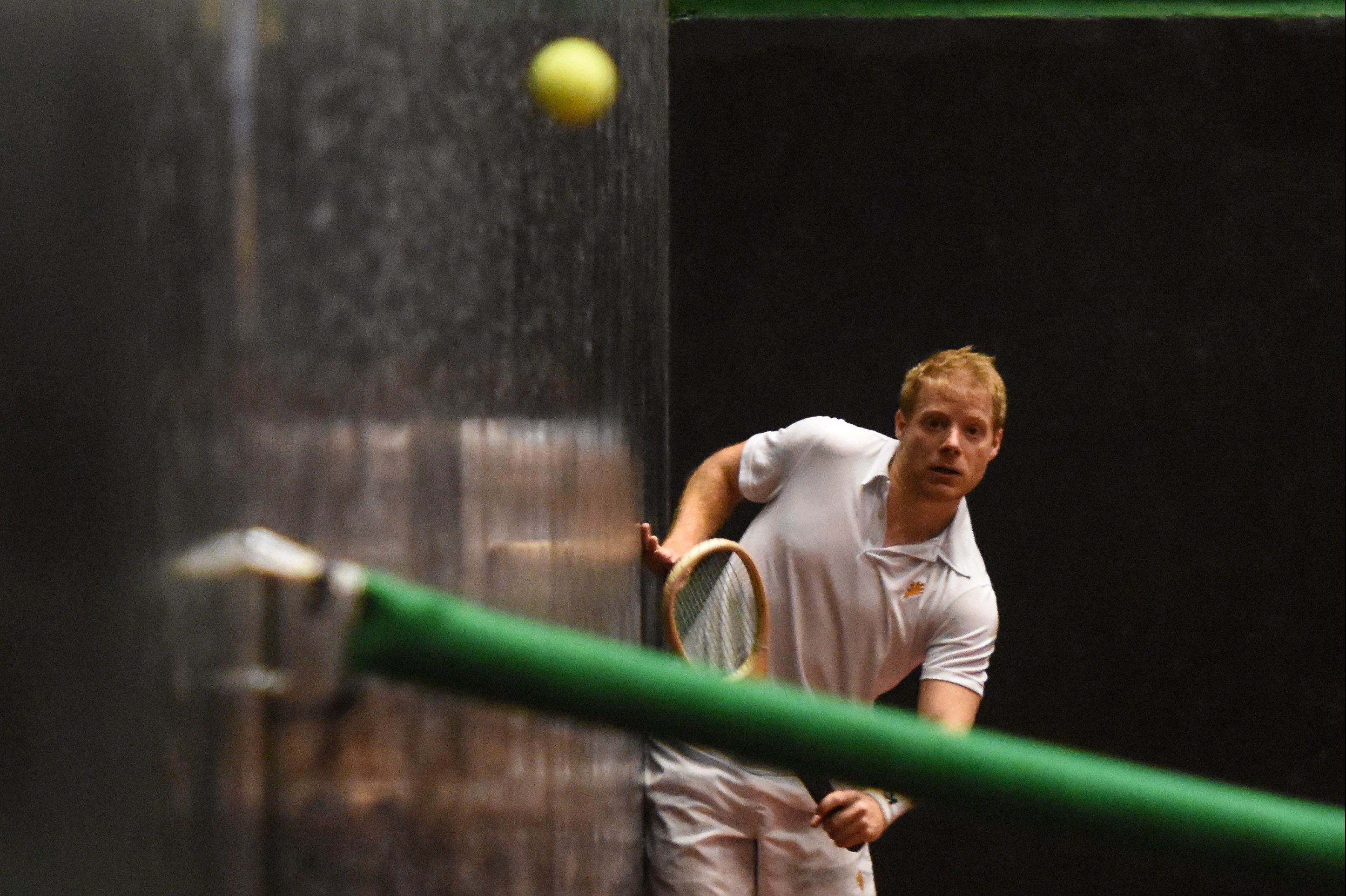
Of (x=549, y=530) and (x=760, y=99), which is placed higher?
(x=760, y=99)

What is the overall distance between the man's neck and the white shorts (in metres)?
0.36

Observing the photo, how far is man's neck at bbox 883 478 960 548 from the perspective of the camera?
1.94m

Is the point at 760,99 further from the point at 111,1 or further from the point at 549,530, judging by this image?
the point at 111,1

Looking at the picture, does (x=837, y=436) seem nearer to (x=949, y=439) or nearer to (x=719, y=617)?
(x=949, y=439)

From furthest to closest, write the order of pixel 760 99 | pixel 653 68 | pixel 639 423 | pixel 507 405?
1. pixel 760 99
2. pixel 653 68
3. pixel 639 423
4. pixel 507 405

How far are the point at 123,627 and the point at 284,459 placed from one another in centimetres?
11

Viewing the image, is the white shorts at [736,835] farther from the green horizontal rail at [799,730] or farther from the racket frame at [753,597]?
the green horizontal rail at [799,730]

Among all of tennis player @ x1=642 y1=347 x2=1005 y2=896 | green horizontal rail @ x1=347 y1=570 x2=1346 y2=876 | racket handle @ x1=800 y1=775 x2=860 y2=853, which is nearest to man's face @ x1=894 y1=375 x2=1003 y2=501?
tennis player @ x1=642 y1=347 x2=1005 y2=896

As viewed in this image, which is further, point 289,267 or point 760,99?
point 760,99

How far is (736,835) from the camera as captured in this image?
1.96m

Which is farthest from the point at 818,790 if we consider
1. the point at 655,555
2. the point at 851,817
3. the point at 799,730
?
the point at 799,730

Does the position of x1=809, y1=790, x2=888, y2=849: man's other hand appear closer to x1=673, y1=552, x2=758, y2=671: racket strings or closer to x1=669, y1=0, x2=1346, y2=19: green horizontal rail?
x1=673, y1=552, x2=758, y2=671: racket strings

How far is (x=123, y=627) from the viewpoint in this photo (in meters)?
0.47

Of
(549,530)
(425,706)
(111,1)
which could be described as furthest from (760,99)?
(111,1)
